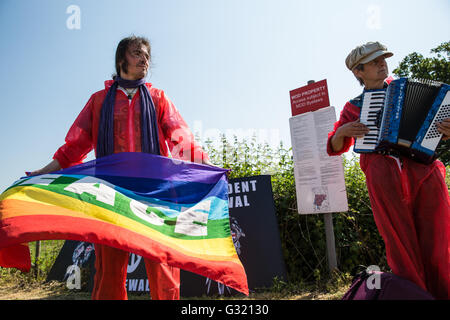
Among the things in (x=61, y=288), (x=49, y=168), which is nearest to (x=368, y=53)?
(x=49, y=168)

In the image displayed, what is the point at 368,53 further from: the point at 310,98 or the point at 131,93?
the point at 310,98

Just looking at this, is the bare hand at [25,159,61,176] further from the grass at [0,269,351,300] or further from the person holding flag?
the grass at [0,269,351,300]

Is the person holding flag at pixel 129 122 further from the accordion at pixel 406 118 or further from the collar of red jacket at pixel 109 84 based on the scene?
the accordion at pixel 406 118

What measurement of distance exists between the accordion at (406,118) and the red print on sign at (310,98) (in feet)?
5.99

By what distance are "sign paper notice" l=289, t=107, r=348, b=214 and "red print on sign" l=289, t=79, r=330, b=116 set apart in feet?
0.32

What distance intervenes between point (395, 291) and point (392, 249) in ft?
1.23

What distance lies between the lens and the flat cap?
2232 millimetres

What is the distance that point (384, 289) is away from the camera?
5.72 feet

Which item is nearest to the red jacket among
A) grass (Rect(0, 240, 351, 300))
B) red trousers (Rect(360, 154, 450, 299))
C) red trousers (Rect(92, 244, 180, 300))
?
red trousers (Rect(92, 244, 180, 300))

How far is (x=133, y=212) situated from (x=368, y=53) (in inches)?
77.0

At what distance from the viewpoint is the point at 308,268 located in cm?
415

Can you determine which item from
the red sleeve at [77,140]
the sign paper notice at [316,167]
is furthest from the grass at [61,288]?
the red sleeve at [77,140]
